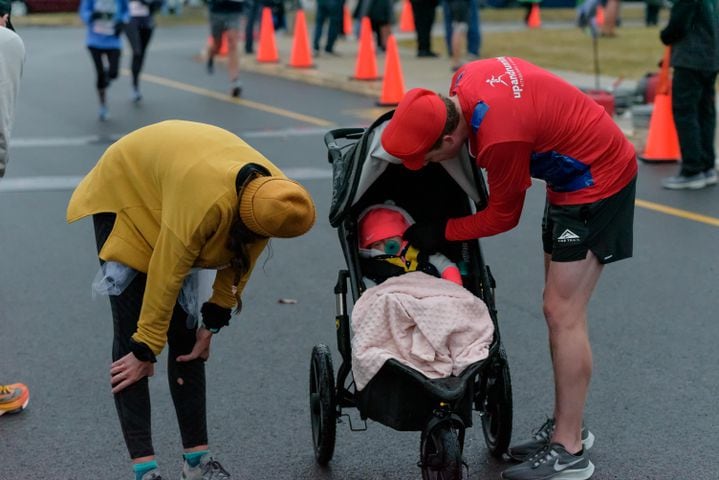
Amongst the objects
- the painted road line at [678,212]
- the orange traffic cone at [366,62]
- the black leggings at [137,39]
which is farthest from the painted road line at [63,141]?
the painted road line at [678,212]

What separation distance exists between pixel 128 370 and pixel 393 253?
1.16 meters

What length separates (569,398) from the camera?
15.2 feet

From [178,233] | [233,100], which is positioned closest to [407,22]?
[233,100]

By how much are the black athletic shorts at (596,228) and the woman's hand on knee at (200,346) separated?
4.41 feet

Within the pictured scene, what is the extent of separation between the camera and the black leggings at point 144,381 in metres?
4.25

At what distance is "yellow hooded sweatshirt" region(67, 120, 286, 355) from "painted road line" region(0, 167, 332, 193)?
20.3ft

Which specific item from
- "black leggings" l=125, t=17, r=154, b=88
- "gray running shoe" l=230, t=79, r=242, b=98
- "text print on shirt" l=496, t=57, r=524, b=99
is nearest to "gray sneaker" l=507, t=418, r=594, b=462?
"text print on shirt" l=496, t=57, r=524, b=99

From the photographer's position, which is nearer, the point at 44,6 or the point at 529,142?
the point at 529,142

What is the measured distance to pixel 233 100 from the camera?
1595 cm

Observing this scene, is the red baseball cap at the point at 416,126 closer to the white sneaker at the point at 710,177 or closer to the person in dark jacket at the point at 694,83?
the person in dark jacket at the point at 694,83

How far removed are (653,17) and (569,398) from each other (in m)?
23.7

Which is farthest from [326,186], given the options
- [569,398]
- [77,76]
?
[77,76]

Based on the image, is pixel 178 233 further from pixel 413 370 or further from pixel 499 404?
pixel 499 404

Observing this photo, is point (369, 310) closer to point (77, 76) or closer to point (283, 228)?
point (283, 228)
